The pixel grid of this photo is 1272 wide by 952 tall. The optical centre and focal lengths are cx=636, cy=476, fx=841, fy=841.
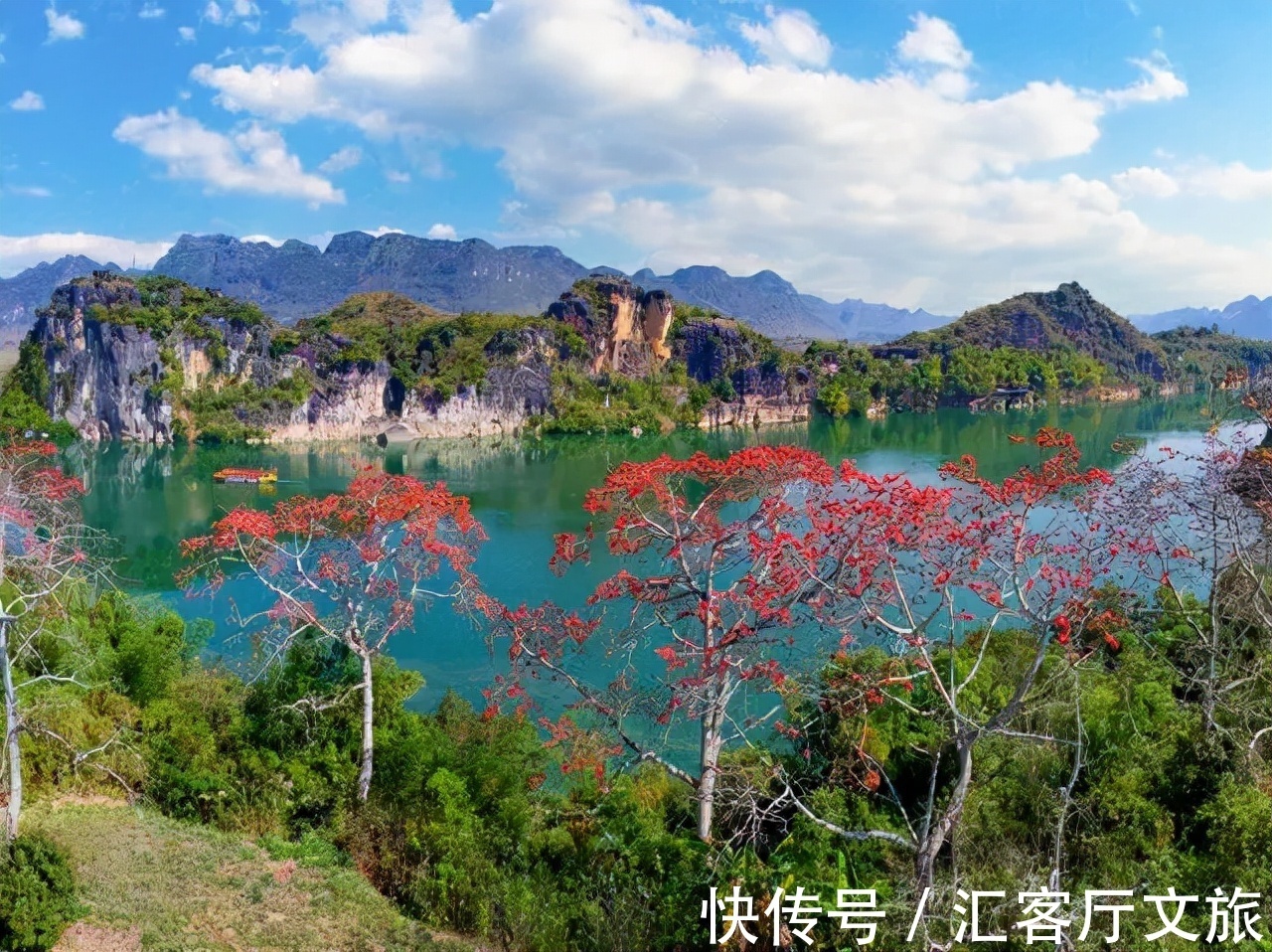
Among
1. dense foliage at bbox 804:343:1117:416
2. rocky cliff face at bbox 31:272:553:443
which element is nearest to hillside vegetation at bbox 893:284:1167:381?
dense foliage at bbox 804:343:1117:416

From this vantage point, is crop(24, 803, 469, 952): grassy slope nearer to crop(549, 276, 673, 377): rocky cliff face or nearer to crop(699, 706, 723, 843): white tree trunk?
crop(699, 706, 723, 843): white tree trunk

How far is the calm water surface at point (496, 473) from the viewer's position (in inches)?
734

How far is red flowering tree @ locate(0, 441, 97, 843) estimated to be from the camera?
598 centimetres

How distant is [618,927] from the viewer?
6238mm

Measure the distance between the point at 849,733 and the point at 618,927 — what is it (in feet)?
11.0

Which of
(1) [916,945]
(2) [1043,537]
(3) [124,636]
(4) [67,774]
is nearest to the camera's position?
(1) [916,945]

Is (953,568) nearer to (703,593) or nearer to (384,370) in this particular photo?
(703,593)

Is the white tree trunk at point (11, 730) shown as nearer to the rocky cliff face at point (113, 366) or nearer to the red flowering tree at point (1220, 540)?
the red flowering tree at point (1220, 540)

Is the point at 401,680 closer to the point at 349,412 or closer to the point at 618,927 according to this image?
the point at 618,927

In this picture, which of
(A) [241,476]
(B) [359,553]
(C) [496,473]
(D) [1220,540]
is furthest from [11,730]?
(C) [496,473]

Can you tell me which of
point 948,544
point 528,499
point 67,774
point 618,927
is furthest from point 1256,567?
point 528,499

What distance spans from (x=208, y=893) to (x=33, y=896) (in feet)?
4.45

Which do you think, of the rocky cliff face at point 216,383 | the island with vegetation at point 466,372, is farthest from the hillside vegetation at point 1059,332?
the rocky cliff face at point 216,383

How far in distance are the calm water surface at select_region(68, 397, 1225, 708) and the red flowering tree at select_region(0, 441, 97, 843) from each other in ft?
18.3
